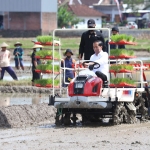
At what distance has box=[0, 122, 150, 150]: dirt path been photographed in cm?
1076

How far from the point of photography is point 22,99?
65.2ft

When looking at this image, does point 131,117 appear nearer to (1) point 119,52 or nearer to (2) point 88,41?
(1) point 119,52

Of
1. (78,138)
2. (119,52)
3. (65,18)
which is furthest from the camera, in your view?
(65,18)

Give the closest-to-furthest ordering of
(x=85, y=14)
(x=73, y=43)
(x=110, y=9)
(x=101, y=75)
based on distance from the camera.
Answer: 1. (x=101, y=75)
2. (x=73, y=43)
3. (x=85, y=14)
4. (x=110, y=9)

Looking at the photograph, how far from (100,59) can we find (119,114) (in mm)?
1149

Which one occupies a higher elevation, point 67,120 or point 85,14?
point 85,14

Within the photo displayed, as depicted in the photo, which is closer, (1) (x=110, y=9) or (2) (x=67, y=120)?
(2) (x=67, y=120)

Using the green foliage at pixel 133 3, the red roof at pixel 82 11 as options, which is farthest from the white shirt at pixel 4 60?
the green foliage at pixel 133 3

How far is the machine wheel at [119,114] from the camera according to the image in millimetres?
13573

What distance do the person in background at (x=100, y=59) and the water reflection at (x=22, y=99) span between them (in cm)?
469

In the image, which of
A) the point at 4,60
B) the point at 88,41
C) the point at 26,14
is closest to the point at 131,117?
the point at 88,41

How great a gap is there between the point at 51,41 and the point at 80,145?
4176mm

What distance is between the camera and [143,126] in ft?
44.0

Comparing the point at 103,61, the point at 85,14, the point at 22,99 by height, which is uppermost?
the point at 85,14
